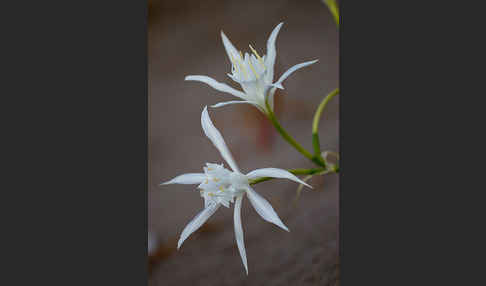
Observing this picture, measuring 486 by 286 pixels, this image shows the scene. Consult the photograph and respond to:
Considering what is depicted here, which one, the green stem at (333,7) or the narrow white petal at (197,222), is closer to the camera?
the narrow white petal at (197,222)

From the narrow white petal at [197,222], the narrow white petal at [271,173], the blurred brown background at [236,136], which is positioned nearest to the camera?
the narrow white petal at [271,173]

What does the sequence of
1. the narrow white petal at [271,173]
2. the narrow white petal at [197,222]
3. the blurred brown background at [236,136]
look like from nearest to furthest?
1. the narrow white petal at [271,173]
2. the narrow white petal at [197,222]
3. the blurred brown background at [236,136]

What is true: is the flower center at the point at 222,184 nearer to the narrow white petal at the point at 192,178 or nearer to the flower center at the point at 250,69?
the narrow white petal at the point at 192,178

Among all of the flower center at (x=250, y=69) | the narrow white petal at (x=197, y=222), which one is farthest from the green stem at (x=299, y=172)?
Answer: the flower center at (x=250, y=69)

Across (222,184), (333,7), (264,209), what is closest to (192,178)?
(222,184)

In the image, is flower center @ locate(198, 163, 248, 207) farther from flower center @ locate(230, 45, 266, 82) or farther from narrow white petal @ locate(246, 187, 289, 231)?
flower center @ locate(230, 45, 266, 82)

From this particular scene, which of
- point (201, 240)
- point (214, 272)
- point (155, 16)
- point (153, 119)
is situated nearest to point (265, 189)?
point (201, 240)

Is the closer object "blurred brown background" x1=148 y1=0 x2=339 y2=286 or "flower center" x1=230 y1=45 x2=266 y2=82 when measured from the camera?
"flower center" x1=230 y1=45 x2=266 y2=82

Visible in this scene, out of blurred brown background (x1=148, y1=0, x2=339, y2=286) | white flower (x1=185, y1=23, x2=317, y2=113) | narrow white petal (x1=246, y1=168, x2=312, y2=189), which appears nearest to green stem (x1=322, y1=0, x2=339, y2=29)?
blurred brown background (x1=148, y1=0, x2=339, y2=286)
